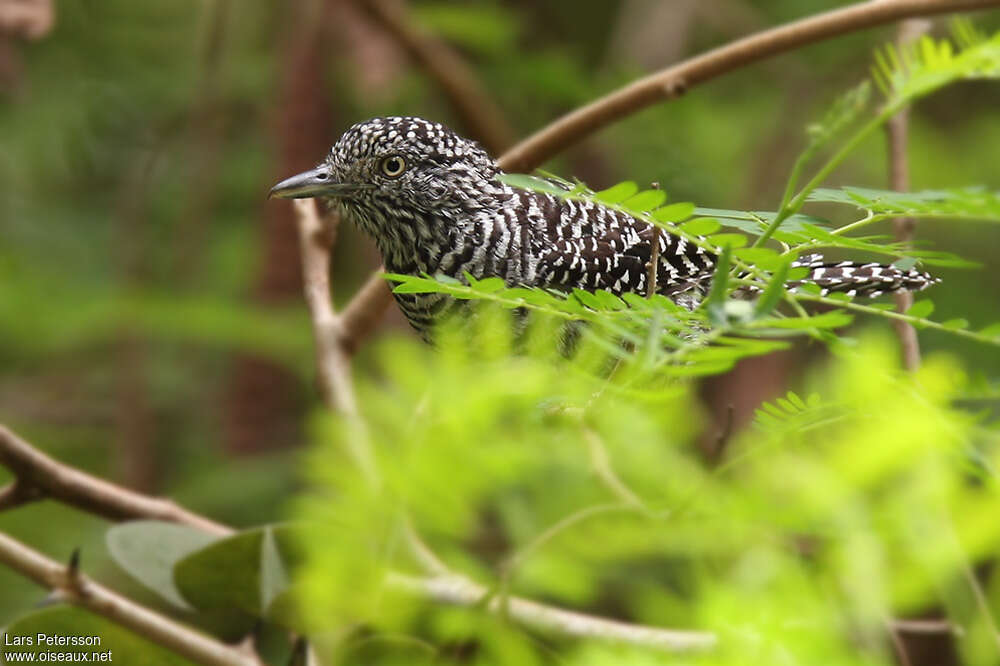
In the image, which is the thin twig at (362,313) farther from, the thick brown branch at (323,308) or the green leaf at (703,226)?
the green leaf at (703,226)

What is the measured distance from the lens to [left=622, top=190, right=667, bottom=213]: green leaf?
1270 millimetres

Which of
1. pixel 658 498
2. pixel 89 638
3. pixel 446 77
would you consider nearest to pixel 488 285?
pixel 658 498

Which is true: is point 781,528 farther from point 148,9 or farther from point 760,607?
point 148,9

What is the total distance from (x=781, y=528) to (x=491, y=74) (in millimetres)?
3621

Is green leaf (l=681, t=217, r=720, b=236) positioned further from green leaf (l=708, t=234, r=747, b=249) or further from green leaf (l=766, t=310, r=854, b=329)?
green leaf (l=766, t=310, r=854, b=329)

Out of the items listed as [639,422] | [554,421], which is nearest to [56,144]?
[554,421]

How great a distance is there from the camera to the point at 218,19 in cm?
409

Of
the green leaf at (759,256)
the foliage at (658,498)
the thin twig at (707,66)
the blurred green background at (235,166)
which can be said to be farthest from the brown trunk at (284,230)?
the green leaf at (759,256)

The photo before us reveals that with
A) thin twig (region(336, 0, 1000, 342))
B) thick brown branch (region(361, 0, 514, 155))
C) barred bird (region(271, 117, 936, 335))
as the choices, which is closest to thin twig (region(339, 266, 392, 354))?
thin twig (region(336, 0, 1000, 342))

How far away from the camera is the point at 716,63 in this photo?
2.34 metres

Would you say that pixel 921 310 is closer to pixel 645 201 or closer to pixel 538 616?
pixel 645 201

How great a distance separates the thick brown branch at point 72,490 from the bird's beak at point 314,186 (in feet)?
1.92

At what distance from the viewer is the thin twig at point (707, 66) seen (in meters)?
2.17

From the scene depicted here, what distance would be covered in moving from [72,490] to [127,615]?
431mm
